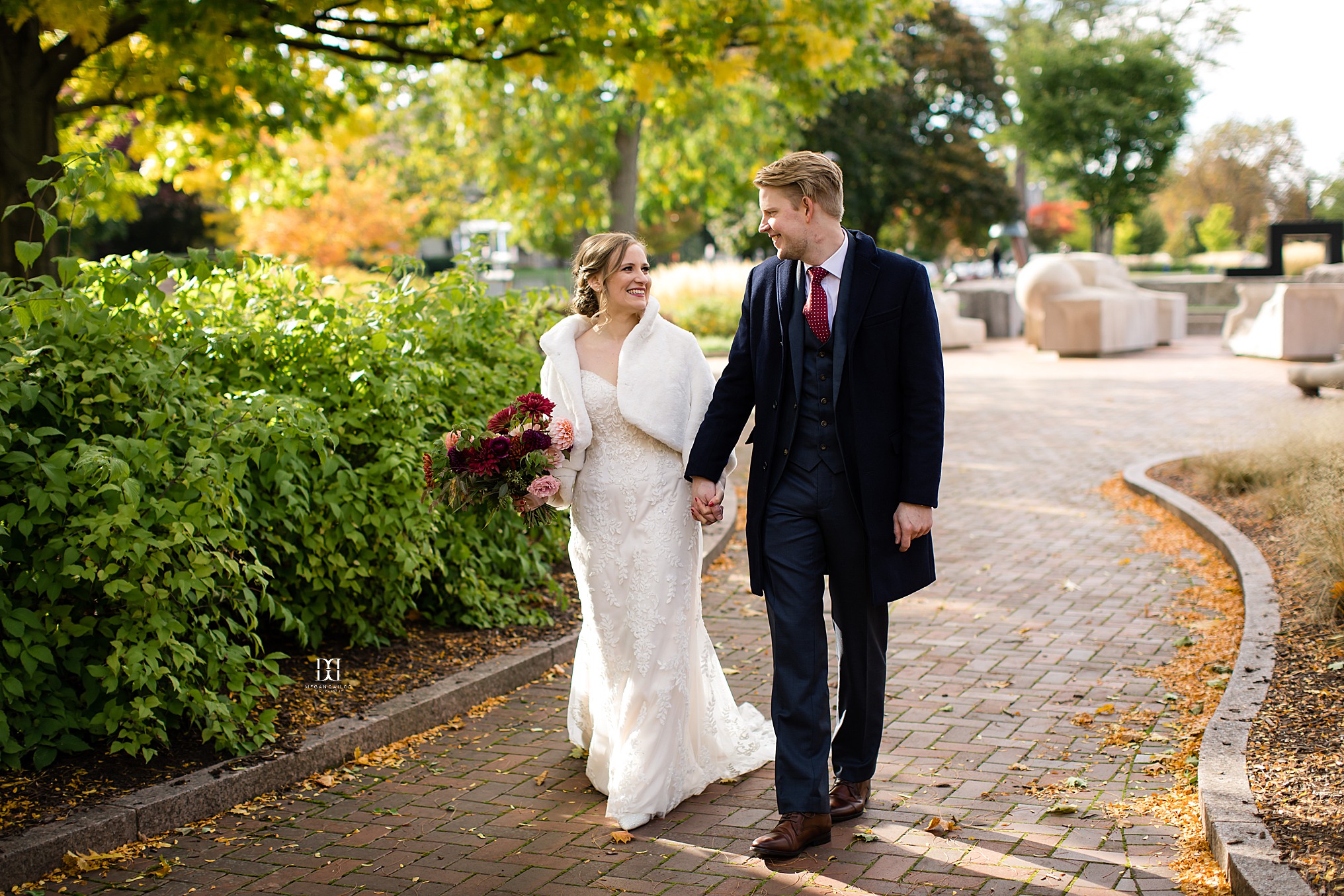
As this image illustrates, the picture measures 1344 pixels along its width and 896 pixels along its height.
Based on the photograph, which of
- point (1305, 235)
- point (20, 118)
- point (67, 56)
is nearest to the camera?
point (20, 118)

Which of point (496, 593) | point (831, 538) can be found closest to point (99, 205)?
point (496, 593)

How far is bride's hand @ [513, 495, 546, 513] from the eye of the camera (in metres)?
4.41

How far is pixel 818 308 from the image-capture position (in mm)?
3928

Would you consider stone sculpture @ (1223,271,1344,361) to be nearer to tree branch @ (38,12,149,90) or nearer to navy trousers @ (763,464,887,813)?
tree branch @ (38,12,149,90)

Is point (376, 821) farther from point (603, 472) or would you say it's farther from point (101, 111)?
point (101, 111)

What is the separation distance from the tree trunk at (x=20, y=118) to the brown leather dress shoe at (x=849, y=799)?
7280mm

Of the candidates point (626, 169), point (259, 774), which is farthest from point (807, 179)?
point (626, 169)

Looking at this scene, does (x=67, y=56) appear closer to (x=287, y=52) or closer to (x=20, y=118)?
(x=20, y=118)

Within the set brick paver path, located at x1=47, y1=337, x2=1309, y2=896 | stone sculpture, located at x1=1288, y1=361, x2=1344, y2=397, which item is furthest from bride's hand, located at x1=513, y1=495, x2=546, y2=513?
stone sculpture, located at x1=1288, y1=361, x2=1344, y2=397

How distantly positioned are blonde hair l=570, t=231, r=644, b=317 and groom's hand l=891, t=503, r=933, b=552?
1362mm

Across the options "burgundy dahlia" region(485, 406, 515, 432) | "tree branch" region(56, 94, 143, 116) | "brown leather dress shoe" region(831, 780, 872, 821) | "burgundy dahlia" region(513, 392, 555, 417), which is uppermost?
"tree branch" region(56, 94, 143, 116)

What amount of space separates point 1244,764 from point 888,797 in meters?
1.17

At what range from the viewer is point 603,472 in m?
4.48

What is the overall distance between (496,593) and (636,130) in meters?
15.0
